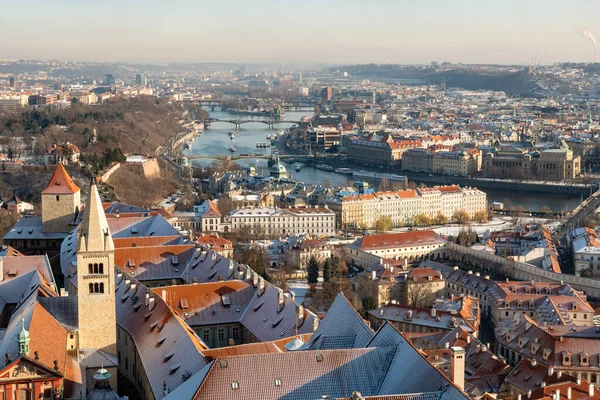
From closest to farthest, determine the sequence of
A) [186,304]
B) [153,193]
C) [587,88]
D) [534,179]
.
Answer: [186,304] < [153,193] < [534,179] < [587,88]

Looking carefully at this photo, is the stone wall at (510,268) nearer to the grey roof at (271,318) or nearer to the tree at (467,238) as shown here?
the tree at (467,238)

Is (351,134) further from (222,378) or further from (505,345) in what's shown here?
(222,378)

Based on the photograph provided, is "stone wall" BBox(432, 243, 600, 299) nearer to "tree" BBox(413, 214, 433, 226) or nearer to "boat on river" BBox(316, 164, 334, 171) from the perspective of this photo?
"tree" BBox(413, 214, 433, 226)

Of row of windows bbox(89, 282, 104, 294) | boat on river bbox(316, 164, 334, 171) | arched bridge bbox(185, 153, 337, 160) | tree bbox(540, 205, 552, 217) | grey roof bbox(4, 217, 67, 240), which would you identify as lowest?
boat on river bbox(316, 164, 334, 171)

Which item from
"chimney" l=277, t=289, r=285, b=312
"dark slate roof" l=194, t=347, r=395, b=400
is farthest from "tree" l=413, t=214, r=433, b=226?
"dark slate roof" l=194, t=347, r=395, b=400

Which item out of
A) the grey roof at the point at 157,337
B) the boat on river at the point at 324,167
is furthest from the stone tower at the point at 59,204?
the boat on river at the point at 324,167

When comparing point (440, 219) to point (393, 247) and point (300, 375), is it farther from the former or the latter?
point (300, 375)

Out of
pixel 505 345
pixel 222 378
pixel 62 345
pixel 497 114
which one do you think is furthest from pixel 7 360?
pixel 497 114
